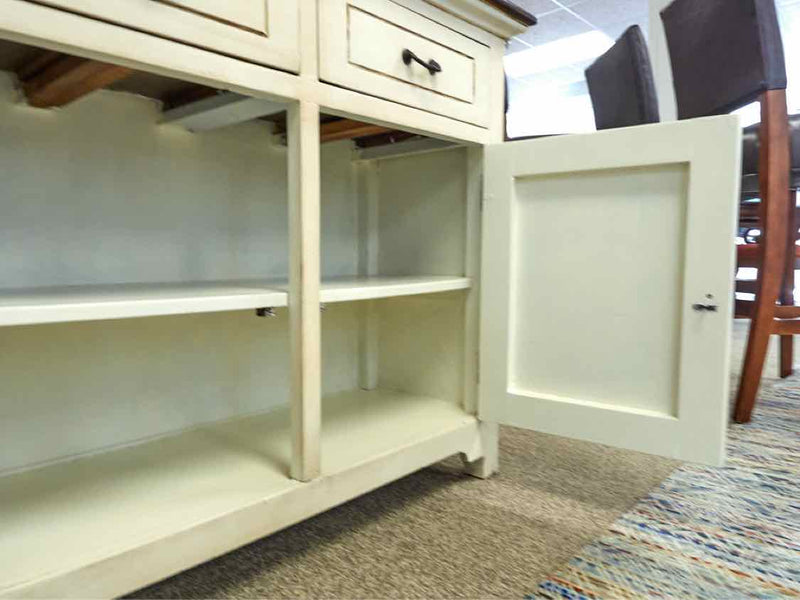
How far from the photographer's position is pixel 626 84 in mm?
1529

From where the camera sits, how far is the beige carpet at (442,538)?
711 millimetres

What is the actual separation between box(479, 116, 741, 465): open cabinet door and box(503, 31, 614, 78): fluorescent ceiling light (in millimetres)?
3551

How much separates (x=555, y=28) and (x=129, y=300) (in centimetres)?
392

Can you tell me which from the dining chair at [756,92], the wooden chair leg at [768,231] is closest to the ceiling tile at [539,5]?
the dining chair at [756,92]

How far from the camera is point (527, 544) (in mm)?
815

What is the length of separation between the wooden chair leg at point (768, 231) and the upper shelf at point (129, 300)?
3.32ft

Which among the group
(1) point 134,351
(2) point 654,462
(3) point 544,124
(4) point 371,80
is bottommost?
(2) point 654,462

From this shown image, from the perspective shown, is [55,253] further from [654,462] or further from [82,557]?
[654,462]

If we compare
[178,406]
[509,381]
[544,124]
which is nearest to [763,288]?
[509,381]

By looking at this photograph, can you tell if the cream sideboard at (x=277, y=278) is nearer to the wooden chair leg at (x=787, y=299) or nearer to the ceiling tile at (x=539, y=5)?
the wooden chair leg at (x=787, y=299)

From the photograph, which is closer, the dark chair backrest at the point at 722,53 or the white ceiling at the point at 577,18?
the dark chair backrest at the point at 722,53

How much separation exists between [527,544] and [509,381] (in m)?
0.27

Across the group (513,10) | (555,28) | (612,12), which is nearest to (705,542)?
(513,10)

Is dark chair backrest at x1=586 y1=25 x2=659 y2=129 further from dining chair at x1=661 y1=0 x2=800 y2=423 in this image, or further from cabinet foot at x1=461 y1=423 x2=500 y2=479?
cabinet foot at x1=461 y1=423 x2=500 y2=479
